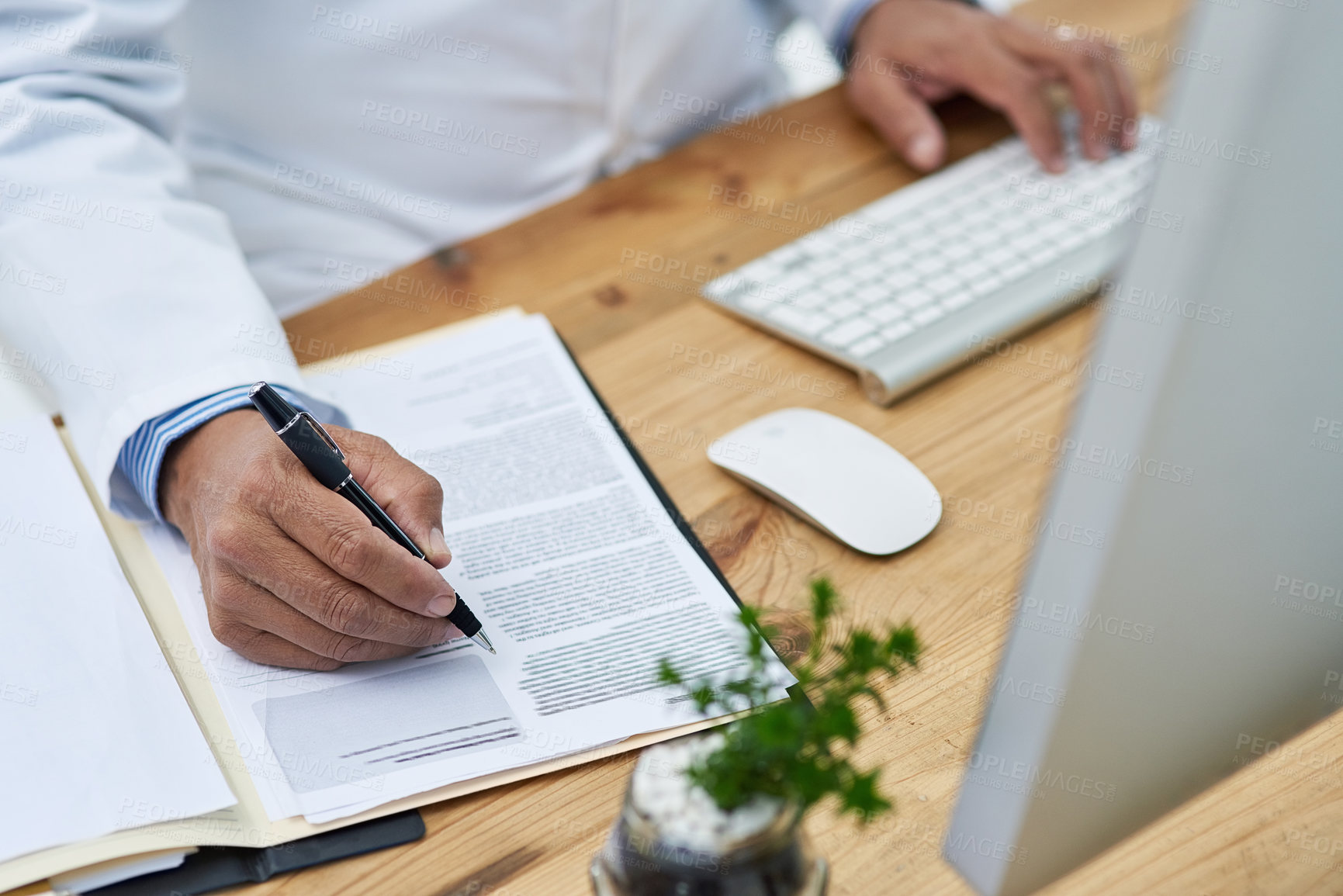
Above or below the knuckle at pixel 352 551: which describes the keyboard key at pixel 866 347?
below

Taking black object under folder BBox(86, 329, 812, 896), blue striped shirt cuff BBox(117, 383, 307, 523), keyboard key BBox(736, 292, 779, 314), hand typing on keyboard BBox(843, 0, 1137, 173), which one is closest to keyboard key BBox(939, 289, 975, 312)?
keyboard key BBox(736, 292, 779, 314)

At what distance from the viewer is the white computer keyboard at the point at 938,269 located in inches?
31.5

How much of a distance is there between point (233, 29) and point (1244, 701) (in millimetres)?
910

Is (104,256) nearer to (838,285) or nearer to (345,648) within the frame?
(345,648)

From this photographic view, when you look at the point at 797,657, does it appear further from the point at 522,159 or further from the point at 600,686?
the point at 522,159

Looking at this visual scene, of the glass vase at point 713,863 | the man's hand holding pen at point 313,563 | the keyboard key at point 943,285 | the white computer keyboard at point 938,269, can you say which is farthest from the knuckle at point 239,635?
the keyboard key at point 943,285

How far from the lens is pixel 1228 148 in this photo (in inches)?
10.7

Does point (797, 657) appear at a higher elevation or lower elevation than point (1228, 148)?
lower

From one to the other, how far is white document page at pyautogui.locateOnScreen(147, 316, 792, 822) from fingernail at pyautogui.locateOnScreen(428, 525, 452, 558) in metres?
0.05

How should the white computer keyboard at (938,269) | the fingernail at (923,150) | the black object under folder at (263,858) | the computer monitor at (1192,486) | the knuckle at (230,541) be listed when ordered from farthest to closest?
the fingernail at (923,150) → the white computer keyboard at (938,269) → the knuckle at (230,541) → the black object under folder at (263,858) → the computer monitor at (1192,486)

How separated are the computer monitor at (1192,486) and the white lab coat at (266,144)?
52 cm

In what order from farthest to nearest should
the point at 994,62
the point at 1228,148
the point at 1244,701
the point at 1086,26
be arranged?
the point at 1086,26, the point at 994,62, the point at 1244,701, the point at 1228,148

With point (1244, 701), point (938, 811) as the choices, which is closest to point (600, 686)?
point (938, 811)

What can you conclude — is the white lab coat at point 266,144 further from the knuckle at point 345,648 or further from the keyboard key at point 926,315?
the keyboard key at point 926,315
